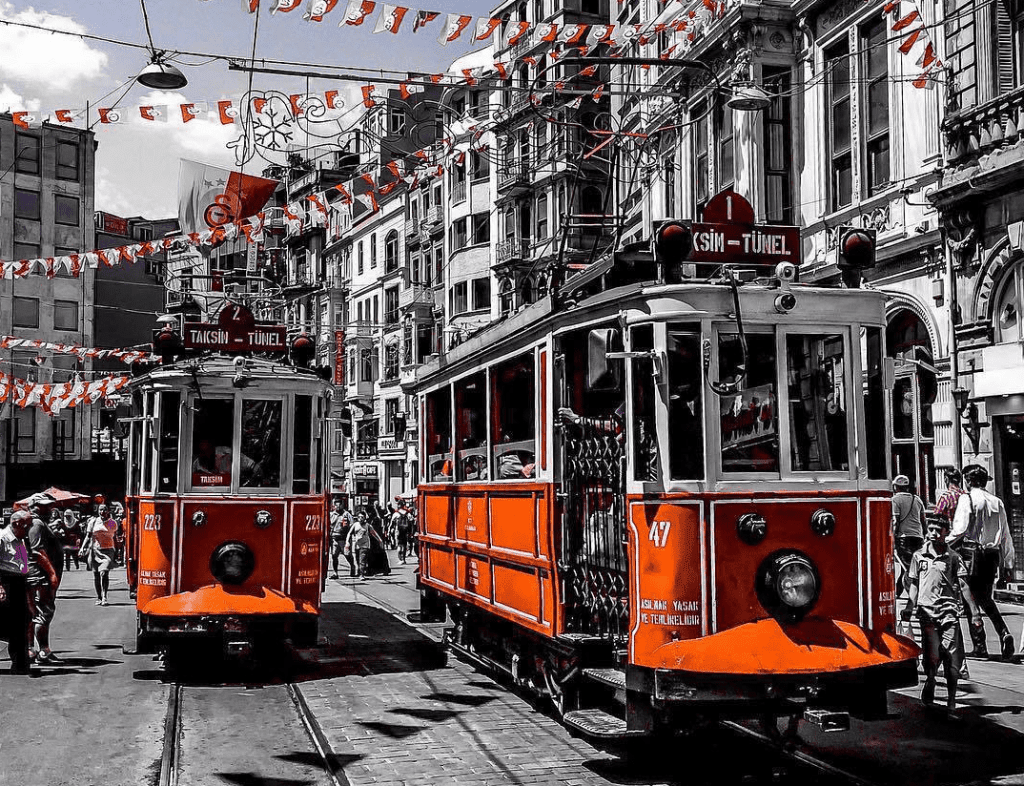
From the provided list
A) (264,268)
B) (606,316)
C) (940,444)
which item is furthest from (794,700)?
Answer: (264,268)

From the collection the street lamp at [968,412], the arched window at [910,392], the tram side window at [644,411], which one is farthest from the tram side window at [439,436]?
the street lamp at [968,412]

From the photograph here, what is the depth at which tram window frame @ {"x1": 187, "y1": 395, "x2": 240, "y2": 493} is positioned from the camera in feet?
39.9

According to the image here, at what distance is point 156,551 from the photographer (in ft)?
39.3

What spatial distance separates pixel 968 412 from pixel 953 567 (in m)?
8.89

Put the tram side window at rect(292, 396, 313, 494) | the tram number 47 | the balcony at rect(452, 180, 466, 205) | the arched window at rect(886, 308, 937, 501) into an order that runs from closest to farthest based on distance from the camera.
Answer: the tram number 47 < the tram side window at rect(292, 396, 313, 494) < the arched window at rect(886, 308, 937, 501) < the balcony at rect(452, 180, 466, 205)

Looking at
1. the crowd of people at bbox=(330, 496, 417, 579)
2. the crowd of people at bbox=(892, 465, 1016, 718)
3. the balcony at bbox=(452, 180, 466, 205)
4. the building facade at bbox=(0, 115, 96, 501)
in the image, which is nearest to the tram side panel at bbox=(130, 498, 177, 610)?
the crowd of people at bbox=(892, 465, 1016, 718)

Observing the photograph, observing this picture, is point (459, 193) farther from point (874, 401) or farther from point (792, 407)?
point (792, 407)

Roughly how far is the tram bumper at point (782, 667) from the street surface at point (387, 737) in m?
0.55

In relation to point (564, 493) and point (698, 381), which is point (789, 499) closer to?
point (698, 381)

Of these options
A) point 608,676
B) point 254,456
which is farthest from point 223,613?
point 608,676

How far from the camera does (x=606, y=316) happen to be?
8.38 m

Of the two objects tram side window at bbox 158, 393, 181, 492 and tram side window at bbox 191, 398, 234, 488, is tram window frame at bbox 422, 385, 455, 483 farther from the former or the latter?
tram side window at bbox 158, 393, 181, 492

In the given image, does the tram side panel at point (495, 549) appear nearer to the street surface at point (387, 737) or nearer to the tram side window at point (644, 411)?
the street surface at point (387, 737)

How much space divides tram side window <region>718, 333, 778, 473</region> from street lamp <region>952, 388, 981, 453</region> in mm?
11455
